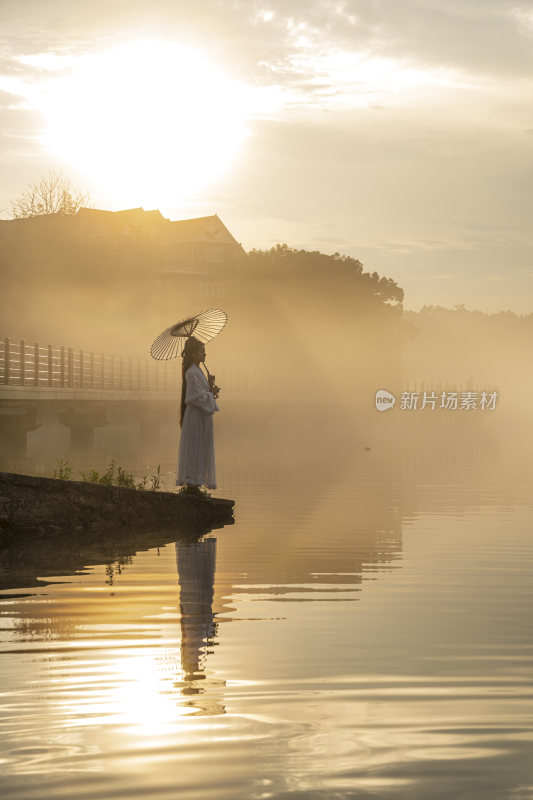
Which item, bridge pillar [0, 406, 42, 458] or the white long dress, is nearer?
the white long dress

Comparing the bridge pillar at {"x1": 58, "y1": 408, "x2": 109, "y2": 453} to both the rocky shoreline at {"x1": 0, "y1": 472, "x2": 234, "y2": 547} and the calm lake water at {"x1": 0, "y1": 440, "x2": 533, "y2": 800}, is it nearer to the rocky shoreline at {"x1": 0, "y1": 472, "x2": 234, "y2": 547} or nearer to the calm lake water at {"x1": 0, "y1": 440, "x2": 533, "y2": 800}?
the rocky shoreline at {"x1": 0, "y1": 472, "x2": 234, "y2": 547}

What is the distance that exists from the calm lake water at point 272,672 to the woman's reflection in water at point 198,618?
0.02 metres

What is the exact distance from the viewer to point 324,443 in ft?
159

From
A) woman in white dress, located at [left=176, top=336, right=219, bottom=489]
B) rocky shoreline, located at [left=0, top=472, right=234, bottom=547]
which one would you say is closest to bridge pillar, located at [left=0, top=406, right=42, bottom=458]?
woman in white dress, located at [left=176, top=336, right=219, bottom=489]

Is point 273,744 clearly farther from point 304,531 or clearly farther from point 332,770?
point 304,531

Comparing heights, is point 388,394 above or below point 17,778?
above

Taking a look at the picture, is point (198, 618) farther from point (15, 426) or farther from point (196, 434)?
point (15, 426)

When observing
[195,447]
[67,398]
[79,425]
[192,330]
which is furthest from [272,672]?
[79,425]

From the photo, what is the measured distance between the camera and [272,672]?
22.4ft

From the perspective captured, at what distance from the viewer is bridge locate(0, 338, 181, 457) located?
3831cm

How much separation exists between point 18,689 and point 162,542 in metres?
7.82

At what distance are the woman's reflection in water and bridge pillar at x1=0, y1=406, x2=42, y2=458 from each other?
24385 mm

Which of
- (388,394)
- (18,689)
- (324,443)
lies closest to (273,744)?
(18,689)

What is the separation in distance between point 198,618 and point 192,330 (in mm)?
7888
